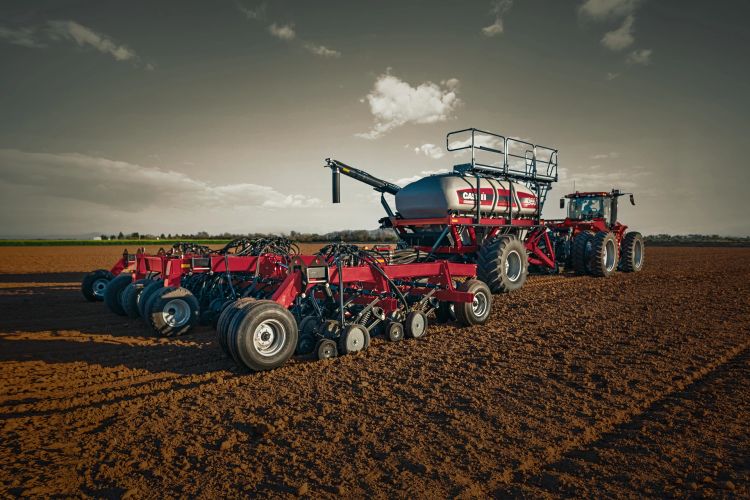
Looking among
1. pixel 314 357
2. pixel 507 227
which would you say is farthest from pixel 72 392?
pixel 507 227

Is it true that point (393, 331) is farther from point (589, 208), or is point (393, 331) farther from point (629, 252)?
point (629, 252)

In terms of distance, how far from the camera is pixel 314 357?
208 inches

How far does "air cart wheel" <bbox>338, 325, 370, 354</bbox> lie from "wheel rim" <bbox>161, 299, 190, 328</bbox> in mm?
2846

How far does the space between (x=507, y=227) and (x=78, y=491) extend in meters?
10.4

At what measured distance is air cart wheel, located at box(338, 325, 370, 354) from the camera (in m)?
5.37

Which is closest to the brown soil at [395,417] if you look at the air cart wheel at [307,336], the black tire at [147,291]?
the air cart wheel at [307,336]

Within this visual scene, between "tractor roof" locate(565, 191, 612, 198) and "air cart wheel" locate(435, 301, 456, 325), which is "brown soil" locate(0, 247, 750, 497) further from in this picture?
"tractor roof" locate(565, 191, 612, 198)

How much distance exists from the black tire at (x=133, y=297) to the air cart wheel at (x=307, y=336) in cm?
384

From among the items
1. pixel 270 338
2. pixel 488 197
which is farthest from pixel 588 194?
pixel 270 338

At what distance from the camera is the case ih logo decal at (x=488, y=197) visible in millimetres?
9922

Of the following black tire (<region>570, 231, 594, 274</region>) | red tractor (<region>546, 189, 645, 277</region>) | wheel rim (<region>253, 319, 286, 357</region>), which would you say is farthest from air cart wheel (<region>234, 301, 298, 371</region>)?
black tire (<region>570, 231, 594, 274</region>)

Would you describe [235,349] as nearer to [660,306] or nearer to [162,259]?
[162,259]

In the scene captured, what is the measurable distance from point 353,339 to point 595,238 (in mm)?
11297

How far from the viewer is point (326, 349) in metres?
5.29
